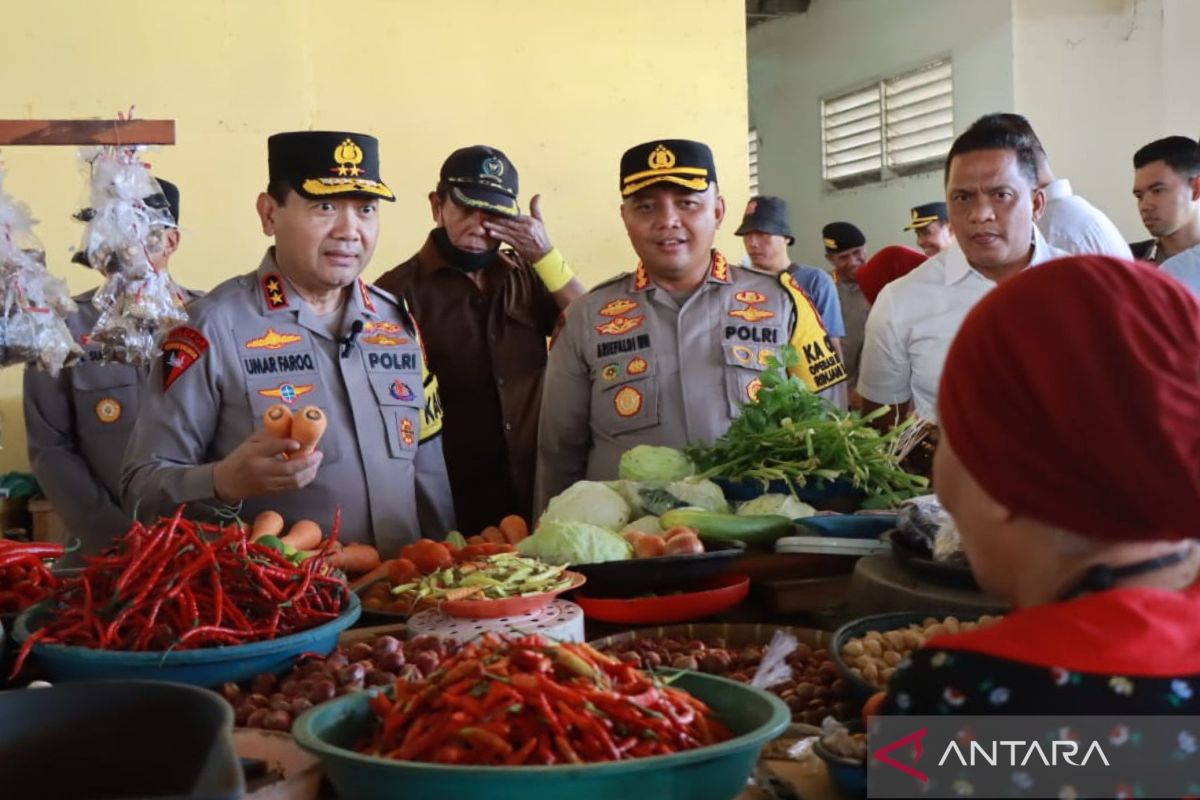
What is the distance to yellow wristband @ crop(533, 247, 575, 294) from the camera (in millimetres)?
4074

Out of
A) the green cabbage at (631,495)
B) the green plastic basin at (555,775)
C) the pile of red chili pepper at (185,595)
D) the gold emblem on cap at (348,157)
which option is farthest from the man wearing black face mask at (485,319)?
the green plastic basin at (555,775)

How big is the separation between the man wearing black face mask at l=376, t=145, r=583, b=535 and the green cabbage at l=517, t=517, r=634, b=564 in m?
1.69

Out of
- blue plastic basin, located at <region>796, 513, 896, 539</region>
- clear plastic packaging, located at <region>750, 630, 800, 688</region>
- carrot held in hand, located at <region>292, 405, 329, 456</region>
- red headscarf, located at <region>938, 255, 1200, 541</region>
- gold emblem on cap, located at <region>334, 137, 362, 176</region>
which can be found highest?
gold emblem on cap, located at <region>334, 137, 362, 176</region>

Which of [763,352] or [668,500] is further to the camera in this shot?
[763,352]

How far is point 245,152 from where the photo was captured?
5398 mm

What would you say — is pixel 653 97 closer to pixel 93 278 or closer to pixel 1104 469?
pixel 93 278

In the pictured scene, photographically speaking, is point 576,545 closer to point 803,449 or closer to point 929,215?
point 803,449

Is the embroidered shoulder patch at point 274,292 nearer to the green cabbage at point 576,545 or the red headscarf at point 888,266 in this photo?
the green cabbage at point 576,545

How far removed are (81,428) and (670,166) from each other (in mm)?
2152

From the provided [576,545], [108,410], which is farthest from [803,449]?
[108,410]

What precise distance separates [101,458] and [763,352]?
2242 mm

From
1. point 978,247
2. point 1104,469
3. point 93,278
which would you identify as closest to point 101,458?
point 93,278

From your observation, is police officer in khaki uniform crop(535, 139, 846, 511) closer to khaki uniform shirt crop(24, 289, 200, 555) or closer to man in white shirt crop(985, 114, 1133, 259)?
khaki uniform shirt crop(24, 289, 200, 555)

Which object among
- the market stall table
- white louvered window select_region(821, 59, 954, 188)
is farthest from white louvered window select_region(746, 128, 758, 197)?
the market stall table
